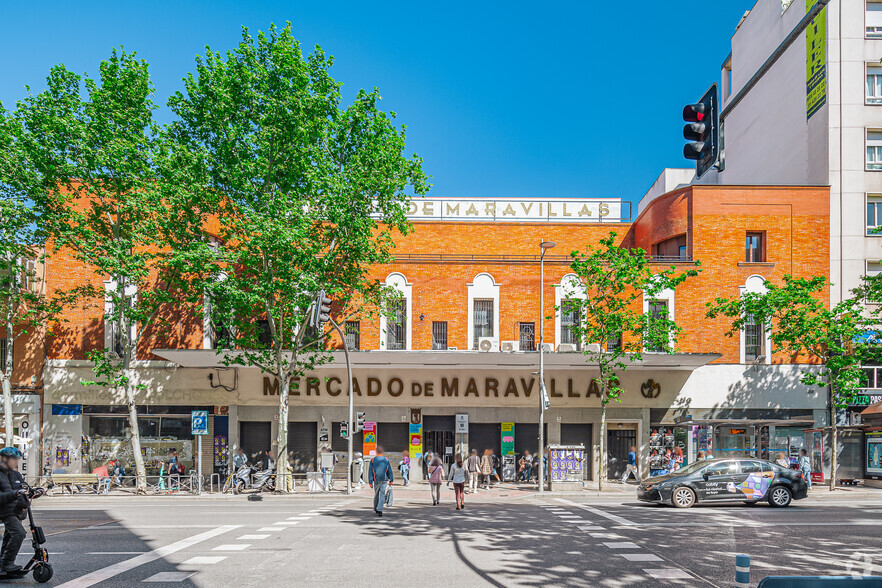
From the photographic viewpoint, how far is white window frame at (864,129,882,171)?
34969mm

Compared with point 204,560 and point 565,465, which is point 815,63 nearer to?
point 565,465

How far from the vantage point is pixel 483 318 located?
34531 millimetres

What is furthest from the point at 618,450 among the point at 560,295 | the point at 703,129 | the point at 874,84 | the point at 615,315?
the point at 703,129

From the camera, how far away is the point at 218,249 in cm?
2825

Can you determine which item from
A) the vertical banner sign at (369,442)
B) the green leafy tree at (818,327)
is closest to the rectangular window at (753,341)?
the green leafy tree at (818,327)

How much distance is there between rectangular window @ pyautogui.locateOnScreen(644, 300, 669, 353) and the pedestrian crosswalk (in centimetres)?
954

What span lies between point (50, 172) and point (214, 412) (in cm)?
1223

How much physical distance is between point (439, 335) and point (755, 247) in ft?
49.4

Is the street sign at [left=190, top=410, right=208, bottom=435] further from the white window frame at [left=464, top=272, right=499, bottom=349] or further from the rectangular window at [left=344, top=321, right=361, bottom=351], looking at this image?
the white window frame at [left=464, top=272, right=499, bottom=349]

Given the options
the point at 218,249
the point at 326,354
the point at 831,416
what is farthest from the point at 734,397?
the point at 218,249

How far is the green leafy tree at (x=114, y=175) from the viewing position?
26156 mm

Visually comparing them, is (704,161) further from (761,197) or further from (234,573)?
(761,197)

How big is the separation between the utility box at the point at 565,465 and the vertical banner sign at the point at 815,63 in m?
20.8

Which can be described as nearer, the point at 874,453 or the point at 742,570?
the point at 742,570
